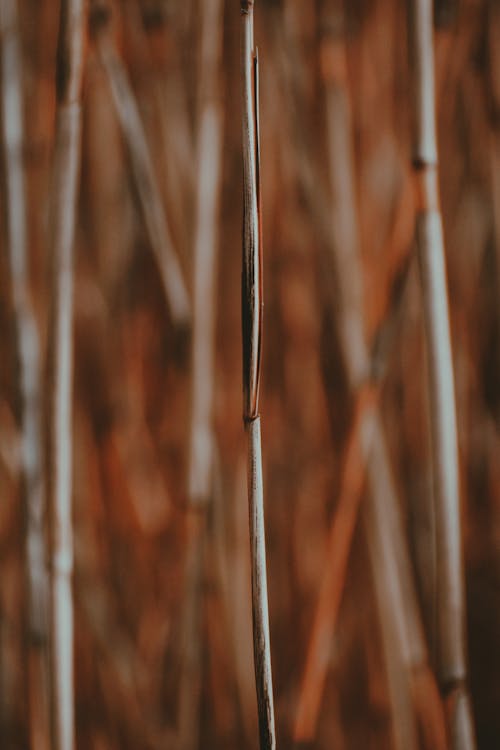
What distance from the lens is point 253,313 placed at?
247 millimetres

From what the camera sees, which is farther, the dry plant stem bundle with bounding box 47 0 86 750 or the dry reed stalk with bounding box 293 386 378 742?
the dry reed stalk with bounding box 293 386 378 742

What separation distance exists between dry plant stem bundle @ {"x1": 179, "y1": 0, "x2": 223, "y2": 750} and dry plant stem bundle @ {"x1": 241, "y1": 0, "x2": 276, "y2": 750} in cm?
21

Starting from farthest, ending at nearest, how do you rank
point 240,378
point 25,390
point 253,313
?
point 240,378 → point 25,390 → point 253,313

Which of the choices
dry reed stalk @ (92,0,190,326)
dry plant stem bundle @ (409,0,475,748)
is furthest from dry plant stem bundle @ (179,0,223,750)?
dry plant stem bundle @ (409,0,475,748)

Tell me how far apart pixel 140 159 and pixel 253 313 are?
34 cm

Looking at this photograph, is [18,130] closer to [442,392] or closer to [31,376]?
[31,376]

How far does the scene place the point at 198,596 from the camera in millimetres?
488

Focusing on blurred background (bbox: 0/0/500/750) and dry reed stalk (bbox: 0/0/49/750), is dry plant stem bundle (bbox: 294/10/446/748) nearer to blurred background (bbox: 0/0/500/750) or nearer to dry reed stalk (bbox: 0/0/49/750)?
blurred background (bbox: 0/0/500/750)

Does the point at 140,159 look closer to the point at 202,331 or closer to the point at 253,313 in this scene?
the point at 202,331

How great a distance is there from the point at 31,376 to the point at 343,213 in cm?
30

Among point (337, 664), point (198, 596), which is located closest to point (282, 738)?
point (337, 664)

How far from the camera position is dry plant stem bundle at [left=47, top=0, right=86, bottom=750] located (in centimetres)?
30

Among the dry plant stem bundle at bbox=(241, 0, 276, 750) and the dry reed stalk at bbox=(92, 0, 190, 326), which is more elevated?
the dry reed stalk at bbox=(92, 0, 190, 326)

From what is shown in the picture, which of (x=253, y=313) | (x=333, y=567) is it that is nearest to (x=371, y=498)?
(x=333, y=567)
